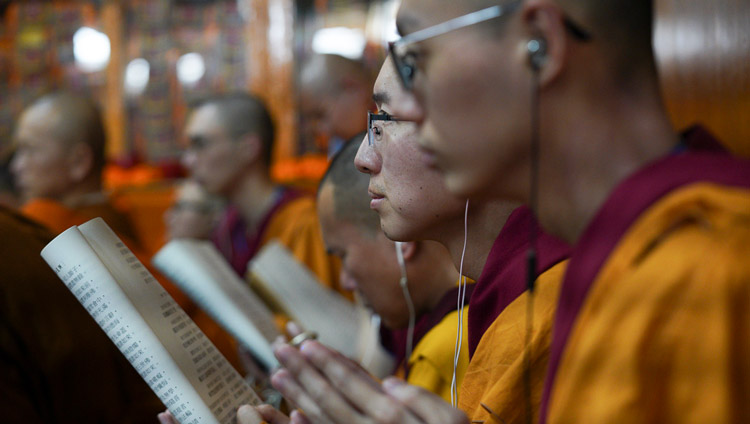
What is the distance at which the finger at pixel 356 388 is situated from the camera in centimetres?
62

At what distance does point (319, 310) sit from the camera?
2.00m

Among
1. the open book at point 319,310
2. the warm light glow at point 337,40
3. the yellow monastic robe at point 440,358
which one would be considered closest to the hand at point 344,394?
the yellow monastic robe at point 440,358

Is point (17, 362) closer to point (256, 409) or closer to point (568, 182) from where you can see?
point (256, 409)

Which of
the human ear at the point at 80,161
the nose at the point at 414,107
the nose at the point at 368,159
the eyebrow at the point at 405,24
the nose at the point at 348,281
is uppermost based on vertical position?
the human ear at the point at 80,161

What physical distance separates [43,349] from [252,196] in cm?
205

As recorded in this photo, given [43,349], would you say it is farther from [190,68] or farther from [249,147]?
[190,68]

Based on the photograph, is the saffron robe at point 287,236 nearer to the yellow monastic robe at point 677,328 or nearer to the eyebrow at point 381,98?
the eyebrow at point 381,98

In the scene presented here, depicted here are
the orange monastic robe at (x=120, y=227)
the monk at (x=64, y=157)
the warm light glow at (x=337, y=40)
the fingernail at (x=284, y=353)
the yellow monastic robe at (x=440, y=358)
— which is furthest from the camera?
the warm light glow at (x=337, y=40)

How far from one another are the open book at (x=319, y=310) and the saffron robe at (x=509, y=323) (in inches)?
34.1

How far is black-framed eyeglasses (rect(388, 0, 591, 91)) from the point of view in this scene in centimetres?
59

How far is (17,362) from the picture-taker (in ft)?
4.01

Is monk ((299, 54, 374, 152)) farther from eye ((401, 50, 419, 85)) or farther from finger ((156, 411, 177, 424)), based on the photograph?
eye ((401, 50, 419, 85))

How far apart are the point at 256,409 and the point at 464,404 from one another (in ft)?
0.90

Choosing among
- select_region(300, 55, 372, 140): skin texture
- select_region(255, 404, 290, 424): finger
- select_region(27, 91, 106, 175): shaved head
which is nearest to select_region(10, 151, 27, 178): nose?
select_region(27, 91, 106, 175): shaved head
